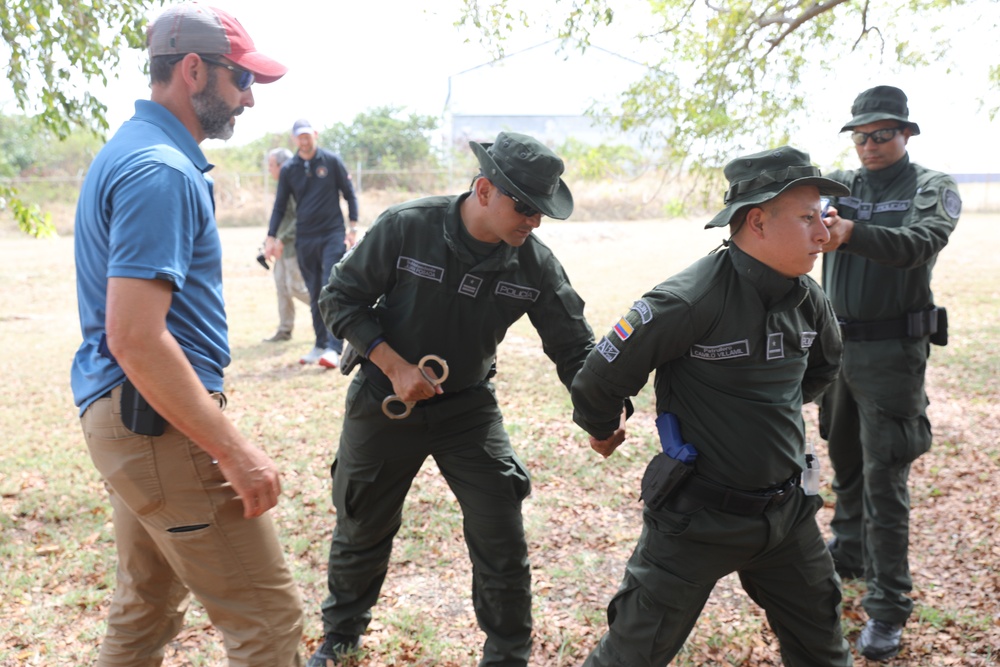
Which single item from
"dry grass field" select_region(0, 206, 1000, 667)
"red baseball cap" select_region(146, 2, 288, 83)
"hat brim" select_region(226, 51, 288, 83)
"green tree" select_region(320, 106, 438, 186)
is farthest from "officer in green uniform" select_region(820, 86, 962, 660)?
"green tree" select_region(320, 106, 438, 186)

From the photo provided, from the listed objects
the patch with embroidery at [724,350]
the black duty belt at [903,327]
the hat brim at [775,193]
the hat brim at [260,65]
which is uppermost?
the hat brim at [260,65]

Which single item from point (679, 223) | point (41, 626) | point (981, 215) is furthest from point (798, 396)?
point (981, 215)

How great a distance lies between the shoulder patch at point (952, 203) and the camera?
3.86m

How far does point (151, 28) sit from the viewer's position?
2336 mm

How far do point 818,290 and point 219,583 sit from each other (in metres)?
2.10

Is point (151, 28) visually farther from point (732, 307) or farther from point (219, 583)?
point (732, 307)

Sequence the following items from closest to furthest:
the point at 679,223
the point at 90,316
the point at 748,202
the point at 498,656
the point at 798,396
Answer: the point at 90,316 → the point at 748,202 → the point at 798,396 → the point at 498,656 → the point at 679,223

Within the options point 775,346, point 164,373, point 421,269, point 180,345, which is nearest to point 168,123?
A: point 180,345

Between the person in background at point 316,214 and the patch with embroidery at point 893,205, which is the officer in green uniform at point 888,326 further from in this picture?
the person in background at point 316,214

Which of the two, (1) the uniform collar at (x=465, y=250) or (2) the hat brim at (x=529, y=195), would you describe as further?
(1) the uniform collar at (x=465, y=250)

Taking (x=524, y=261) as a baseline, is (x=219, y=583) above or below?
A: below

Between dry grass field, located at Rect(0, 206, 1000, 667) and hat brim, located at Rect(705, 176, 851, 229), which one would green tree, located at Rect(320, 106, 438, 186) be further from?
hat brim, located at Rect(705, 176, 851, 229)

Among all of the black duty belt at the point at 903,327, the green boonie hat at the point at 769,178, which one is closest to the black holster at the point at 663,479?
the green boonie hat at the point at 769,178

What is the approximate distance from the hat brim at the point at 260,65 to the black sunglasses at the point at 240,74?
0.06ft
